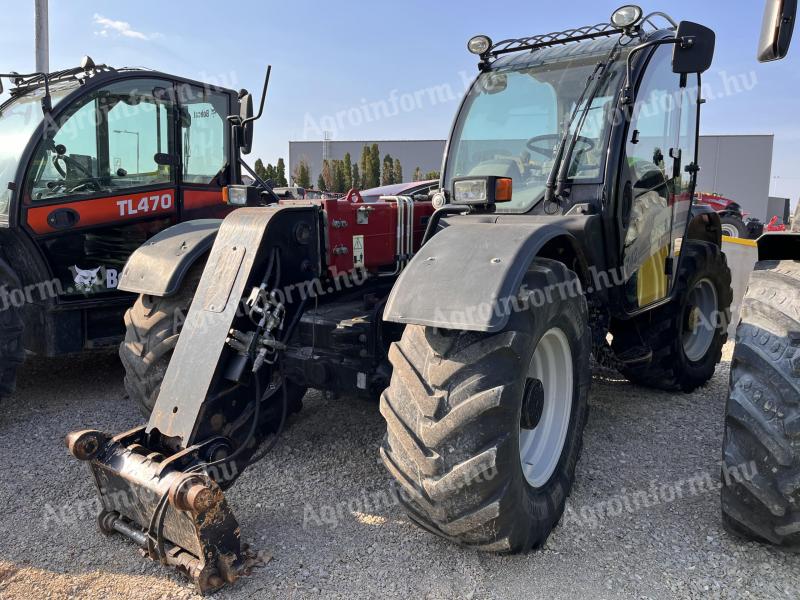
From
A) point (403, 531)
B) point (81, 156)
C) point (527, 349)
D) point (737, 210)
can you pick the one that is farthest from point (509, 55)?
point (737, 210)

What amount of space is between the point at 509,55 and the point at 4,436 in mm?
4120

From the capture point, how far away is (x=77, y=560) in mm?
2619

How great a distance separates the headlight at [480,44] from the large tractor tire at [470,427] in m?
2.05

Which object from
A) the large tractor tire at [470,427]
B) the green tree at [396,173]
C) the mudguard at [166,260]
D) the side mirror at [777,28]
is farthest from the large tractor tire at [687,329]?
the green tree at [396,173]

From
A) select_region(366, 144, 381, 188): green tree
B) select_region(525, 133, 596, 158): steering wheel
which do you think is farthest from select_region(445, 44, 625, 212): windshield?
select_region(366, 144, 381, 188): green tree

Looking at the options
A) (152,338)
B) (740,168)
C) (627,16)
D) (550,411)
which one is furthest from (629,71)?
(740,168)

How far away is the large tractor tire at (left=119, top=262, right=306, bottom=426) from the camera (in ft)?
10.8

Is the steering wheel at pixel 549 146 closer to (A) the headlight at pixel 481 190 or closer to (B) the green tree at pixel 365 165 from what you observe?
(A) the headlight at pixel 481 190

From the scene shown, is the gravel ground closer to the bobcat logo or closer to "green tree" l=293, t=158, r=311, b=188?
the bobcat logo

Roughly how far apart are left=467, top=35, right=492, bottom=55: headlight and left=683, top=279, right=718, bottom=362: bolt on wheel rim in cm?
244

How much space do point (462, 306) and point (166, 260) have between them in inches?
74.7

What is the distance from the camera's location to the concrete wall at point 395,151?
116 feet

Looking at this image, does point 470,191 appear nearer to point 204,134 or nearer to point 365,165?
point 204,134

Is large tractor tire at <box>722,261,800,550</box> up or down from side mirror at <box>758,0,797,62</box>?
down
